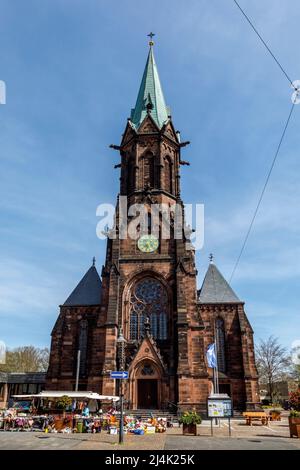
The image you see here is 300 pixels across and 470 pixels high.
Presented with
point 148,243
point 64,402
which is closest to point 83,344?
point 148,243

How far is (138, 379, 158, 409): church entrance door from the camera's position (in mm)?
32969

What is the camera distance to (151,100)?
161 ft

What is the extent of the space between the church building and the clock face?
0.32ft

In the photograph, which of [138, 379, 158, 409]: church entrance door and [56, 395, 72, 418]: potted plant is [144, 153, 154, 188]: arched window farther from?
[56, 395, 72, 418]: potted plant

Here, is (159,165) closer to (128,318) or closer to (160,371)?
(128,318)

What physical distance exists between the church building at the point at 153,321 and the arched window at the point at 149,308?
0.30 ft

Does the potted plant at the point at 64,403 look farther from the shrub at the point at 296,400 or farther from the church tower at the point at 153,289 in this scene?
the shrub at the point at 296,400

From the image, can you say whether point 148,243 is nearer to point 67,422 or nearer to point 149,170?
point 149,170

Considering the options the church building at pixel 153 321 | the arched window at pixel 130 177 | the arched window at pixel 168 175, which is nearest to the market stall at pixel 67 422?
the church building at pixel 153 321

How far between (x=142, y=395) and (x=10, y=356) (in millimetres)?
48461

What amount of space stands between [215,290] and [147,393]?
548 inches

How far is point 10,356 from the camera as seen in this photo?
7375cm

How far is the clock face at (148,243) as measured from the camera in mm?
38594

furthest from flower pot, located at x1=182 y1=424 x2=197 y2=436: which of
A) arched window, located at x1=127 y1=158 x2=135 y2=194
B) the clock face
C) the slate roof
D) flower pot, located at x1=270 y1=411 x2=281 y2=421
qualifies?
the slate roof
